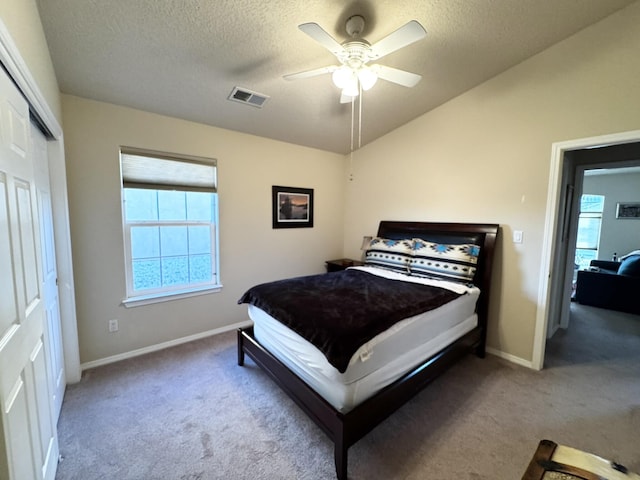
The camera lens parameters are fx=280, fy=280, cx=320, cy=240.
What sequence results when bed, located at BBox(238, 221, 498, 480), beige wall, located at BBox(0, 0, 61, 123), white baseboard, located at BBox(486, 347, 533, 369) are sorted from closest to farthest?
1. beige wall, located at BBox(0, 0, 61, 123)
2. bed, located at BBox(238, 221, 498, 480)
3. white baseboard, located at BBox(486, 347, 533, 369)

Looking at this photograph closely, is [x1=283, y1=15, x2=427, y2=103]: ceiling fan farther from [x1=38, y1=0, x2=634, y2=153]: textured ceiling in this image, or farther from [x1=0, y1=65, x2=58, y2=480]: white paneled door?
[x1=0, y1=65, x2=58, y2=480]: white paneled door

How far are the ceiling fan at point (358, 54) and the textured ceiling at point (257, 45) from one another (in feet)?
1.14

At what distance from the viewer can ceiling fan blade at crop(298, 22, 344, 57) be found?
1.45 meters

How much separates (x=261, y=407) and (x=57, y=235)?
2.08m

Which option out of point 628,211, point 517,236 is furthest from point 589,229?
point 517,236

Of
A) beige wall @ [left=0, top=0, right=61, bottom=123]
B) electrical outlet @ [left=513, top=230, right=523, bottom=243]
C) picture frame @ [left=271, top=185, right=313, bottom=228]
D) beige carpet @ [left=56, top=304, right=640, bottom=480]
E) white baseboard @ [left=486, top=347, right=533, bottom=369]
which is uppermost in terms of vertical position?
beige wall @ [left=0, top=0, right=61, bottom=123]

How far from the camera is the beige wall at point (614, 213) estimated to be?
19.6ft

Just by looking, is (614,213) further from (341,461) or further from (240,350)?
(240,350)

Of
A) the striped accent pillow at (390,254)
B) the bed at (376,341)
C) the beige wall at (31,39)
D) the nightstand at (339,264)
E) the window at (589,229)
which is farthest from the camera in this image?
the window at (589,229)

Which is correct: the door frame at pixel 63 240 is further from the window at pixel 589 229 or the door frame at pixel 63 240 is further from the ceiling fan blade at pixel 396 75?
the window at pixel 589 229

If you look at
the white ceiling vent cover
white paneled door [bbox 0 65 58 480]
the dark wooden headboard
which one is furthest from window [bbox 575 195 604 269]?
white paneled door [bbox 0 65 58 480]

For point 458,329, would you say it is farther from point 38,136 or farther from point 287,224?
point 38,136

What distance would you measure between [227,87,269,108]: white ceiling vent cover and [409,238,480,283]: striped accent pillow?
227cm

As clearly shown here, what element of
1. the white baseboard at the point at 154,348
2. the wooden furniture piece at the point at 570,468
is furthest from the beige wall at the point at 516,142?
the white baseboard at the point at 154,348
